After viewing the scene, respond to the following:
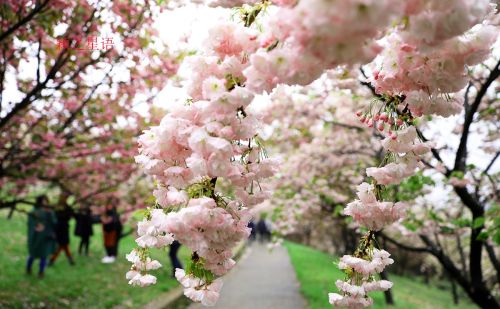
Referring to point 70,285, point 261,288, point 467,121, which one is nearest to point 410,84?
point 467,121

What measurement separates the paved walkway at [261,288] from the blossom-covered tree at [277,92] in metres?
8.08

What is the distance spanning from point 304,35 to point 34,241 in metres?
10.2

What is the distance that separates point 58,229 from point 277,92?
11488mm

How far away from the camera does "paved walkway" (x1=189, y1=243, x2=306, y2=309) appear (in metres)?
10.4

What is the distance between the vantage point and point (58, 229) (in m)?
12.0

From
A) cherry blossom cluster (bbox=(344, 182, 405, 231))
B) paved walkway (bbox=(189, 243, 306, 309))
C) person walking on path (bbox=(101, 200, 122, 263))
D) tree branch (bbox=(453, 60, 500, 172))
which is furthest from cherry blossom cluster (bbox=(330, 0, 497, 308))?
person walking on path (bbox=(101, 200, 122, 263))

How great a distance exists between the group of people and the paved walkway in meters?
3.42

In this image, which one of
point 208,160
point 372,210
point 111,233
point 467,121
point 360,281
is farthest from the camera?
point 111,233

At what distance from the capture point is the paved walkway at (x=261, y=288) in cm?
1035

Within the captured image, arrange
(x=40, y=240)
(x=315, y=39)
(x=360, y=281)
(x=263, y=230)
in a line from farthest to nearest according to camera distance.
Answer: (x=263, y=230) < (x=40, y=240) < (x=360, y=281) < (x=315, y=39)

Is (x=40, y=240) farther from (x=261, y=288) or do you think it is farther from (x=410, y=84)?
→ (x=410, y=84)

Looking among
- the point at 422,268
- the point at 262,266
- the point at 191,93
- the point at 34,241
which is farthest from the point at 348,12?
the point at 422,268

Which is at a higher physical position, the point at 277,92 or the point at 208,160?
the point at 277,92

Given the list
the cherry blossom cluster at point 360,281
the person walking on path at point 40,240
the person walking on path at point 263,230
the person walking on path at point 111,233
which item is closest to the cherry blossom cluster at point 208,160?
the cherry blossom cluster at point 360,281
